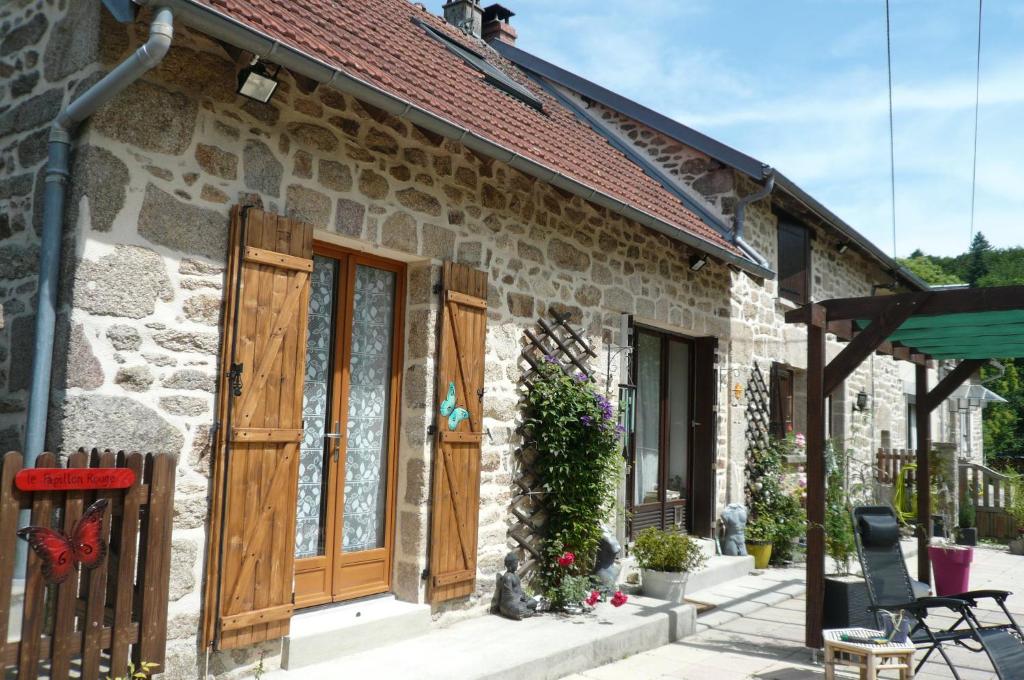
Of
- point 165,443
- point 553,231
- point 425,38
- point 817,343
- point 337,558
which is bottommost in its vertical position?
point 337,558

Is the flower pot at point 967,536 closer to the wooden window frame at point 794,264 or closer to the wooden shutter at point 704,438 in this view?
the wooden window frame at point 794,264

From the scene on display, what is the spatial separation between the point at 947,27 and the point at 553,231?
357 cm

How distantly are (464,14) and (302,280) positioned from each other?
675 centimetres

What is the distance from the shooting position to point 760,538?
821 cm

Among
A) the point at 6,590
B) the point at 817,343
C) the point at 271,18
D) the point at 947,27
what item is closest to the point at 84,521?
the point at 6,590

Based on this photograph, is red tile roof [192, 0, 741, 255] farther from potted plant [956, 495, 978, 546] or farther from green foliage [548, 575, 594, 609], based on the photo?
potted plant [956, 495, 978, 546]

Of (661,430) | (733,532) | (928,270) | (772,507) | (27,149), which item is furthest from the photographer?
(928,270)

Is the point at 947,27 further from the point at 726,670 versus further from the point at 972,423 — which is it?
the point at 972,423

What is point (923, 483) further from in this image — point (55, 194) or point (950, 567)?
point (55, 194)

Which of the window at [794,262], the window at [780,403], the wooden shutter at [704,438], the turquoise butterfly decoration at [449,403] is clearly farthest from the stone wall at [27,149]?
the window at [794,262]

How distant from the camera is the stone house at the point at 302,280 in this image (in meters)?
3.50

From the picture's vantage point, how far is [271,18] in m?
4.00

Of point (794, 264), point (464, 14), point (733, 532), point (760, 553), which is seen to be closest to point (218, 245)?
point (733, 532)

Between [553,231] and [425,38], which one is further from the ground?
[425,38]
